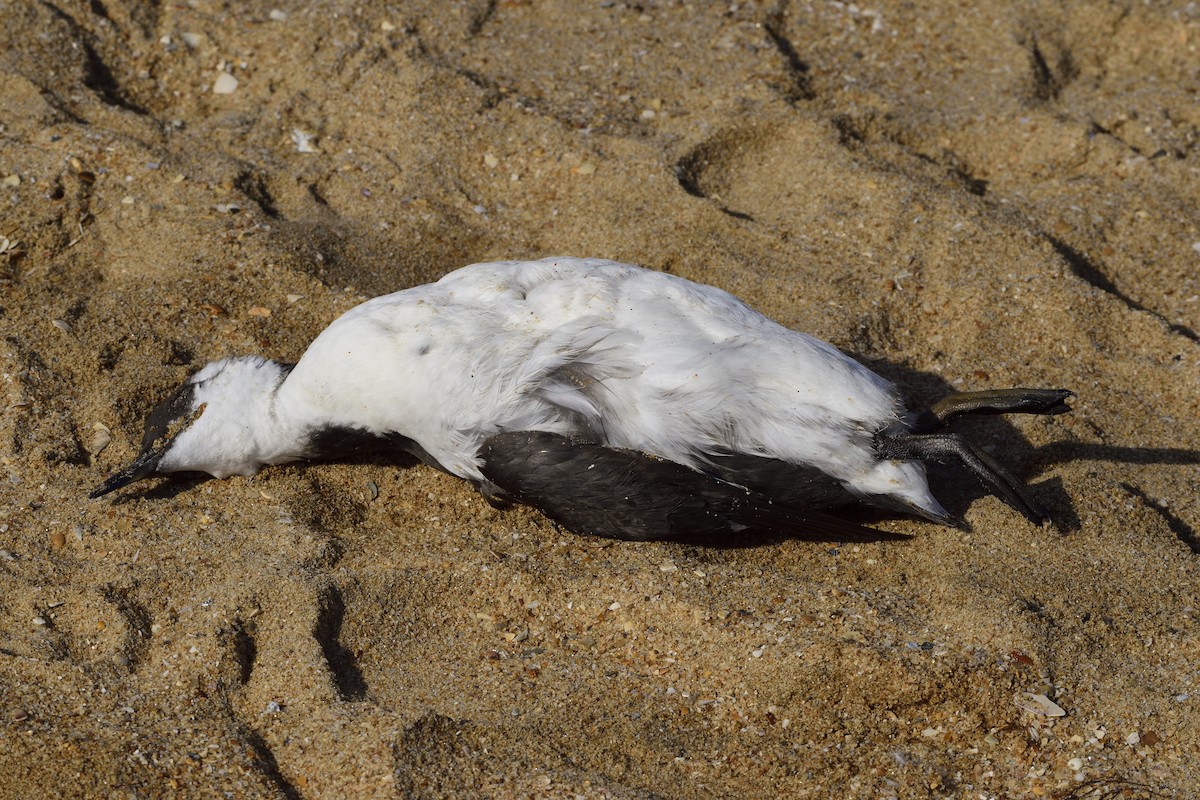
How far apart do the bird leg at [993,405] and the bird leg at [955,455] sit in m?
0.06

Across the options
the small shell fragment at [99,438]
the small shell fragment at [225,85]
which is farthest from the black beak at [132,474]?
the small shell fragment at [225,85]

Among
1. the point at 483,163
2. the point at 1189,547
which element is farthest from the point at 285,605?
the point at 1189,547

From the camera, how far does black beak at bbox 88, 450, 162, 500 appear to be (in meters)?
3.46

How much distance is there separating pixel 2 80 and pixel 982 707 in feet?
14.2

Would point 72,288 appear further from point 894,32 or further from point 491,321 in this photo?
point 894,32

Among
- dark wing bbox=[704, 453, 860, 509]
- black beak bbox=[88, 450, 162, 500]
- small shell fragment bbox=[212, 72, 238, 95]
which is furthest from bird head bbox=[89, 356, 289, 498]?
small shell fragment bbox=[212, 72, 238, 95]

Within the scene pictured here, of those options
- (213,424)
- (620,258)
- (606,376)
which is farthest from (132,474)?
(620,258)

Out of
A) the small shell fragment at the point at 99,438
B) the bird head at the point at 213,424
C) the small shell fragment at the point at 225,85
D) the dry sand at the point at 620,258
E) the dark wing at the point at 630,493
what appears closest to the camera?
the dry sand at the point at 620,258

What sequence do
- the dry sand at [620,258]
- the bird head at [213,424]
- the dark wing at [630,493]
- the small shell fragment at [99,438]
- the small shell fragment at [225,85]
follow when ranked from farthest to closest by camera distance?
the small shell fragment at [225,85] < the small shell fragment at [99,438] < the bird head at [213,424] < the dark wing at [630,493] < the dry sand at [620,258]

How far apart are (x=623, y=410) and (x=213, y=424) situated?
1314mm

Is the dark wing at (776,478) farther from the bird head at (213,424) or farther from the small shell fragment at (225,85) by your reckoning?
the small shell fragment at (225,85)

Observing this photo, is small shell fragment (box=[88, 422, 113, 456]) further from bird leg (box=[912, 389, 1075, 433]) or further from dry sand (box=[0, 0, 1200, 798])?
bird leg (box=[912, 389, 1075, 433])

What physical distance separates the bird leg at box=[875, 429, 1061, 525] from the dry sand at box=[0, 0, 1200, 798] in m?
0.13

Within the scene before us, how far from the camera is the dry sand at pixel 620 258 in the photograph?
2867 millimetres
